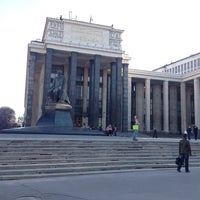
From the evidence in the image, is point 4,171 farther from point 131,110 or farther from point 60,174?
point 131,110

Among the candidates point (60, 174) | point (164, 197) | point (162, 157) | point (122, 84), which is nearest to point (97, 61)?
Answer: point (122, 84)

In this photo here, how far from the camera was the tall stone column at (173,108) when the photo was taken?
60.8 meters

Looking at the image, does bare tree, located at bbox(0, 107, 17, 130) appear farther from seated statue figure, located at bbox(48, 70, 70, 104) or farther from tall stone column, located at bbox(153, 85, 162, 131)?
seated statue figure, located at bbox(48, 70, 70, 104)

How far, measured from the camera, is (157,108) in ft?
199

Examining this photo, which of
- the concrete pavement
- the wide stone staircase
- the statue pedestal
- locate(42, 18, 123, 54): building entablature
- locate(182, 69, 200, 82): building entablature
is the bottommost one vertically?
the concrete pavement

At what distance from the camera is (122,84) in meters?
49.8

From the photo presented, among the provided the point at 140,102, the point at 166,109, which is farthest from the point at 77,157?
the point at 140,102

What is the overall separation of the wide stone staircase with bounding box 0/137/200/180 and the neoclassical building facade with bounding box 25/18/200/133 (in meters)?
25.4

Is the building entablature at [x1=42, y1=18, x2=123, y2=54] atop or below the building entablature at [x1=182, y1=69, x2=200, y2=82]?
atop

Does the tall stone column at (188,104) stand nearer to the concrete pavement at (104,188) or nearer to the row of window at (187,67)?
the row of window at (187,67)

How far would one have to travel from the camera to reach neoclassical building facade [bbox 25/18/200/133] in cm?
4534

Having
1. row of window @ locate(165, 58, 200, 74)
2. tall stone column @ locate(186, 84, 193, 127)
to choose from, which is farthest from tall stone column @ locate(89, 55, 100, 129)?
row of window @ locate(165, 58, 200, 74)

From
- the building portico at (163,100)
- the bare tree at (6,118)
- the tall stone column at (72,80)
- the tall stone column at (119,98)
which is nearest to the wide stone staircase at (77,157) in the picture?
the tall stone column at (72,80)

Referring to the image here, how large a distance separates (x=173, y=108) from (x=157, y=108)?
12.3ft
